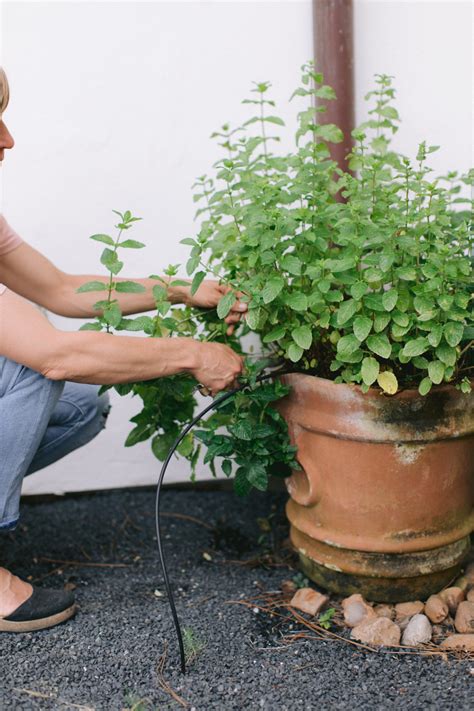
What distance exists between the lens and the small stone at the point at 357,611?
7.39ft

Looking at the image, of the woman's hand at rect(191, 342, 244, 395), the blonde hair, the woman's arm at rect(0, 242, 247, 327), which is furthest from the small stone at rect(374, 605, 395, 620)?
the blonde hair

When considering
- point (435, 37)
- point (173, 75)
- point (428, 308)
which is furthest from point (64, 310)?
point (435, 37)

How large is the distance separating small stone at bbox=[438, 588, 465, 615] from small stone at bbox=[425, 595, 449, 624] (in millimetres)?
22

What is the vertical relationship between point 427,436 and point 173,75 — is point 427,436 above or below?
below

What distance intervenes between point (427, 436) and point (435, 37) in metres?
1.57

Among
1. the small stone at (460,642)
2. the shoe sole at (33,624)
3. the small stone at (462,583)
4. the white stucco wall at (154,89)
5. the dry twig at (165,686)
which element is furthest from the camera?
the white stucco wall at (154,89)

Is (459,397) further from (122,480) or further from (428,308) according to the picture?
(122,480)

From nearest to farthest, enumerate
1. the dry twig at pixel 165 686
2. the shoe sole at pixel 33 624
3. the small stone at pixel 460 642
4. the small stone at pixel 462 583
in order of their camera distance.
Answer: the dry twig at pixel 165 686, the small stone at pixel 460 642, the shoe sole at pixel 33 624, the small stone at pixel 462 583

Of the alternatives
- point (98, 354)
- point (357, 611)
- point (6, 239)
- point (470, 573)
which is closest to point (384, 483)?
point (357, 611)

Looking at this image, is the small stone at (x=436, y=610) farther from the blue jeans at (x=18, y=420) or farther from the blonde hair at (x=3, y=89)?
the blonde hair at (x=3, y=89)

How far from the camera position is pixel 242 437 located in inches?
84.4

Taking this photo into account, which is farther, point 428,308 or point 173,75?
point 173,75

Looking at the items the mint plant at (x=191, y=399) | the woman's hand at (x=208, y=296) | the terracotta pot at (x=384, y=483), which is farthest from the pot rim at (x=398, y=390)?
the woman's hand at (x=208, y=296)

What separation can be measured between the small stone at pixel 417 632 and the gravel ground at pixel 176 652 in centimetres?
6
